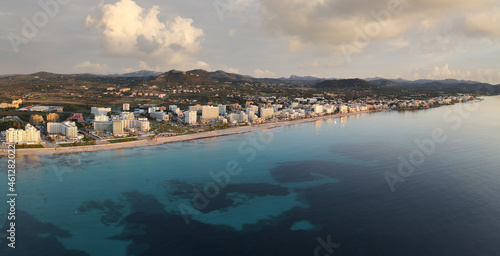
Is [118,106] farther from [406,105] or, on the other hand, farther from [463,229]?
[406,105]

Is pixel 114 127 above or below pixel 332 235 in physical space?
above

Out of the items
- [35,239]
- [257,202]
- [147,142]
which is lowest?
[35,239]

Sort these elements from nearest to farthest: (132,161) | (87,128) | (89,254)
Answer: (89,254) < (132,161) < (87,128)

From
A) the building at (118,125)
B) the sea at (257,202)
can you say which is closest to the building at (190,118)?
the building at (118,125)

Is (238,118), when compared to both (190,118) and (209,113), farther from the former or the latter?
(190,118)

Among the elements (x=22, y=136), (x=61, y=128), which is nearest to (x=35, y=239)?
(x=22, y=136)

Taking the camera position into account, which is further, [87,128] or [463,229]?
[87,128]

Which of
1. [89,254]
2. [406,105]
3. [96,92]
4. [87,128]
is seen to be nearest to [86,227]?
[89,254]
